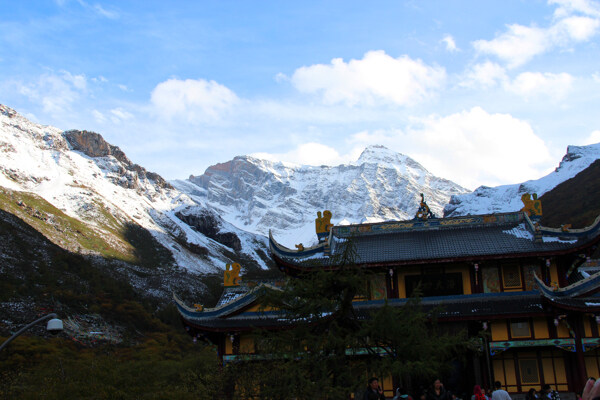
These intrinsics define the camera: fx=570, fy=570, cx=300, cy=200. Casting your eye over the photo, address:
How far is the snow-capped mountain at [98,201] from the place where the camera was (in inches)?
4434

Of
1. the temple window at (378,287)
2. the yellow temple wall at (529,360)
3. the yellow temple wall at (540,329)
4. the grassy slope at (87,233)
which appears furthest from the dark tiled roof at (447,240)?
the grassy slope at (87,233)

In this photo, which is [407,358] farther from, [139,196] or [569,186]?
[139,196]

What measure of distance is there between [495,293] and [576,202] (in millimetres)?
112812

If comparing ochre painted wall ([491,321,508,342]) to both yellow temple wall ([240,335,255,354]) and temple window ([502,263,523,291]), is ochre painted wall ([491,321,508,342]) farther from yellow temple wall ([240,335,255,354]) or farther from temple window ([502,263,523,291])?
yellow temple wall ([240,335,255,354])

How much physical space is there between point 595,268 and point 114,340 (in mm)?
55528

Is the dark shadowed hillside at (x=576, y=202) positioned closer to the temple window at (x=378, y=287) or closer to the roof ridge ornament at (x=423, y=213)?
the roof ridge ornament at (x=423, y=213)

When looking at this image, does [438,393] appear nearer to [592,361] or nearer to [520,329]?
[520,329]

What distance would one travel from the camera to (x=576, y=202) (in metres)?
124

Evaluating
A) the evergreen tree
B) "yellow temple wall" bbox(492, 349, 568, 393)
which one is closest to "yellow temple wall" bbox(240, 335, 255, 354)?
the evergreen tree

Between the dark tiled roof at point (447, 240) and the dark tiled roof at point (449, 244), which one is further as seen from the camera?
the dark tiled roof at point (449, 244)

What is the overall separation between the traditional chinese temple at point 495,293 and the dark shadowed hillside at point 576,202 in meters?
83.4

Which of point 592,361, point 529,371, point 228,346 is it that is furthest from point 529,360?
point 228,346

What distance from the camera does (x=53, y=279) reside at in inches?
3140

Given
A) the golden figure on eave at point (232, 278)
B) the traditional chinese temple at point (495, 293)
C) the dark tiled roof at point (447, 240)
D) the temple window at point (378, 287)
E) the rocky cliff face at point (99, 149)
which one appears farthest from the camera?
the rocky cliff face at point (99, 149)
